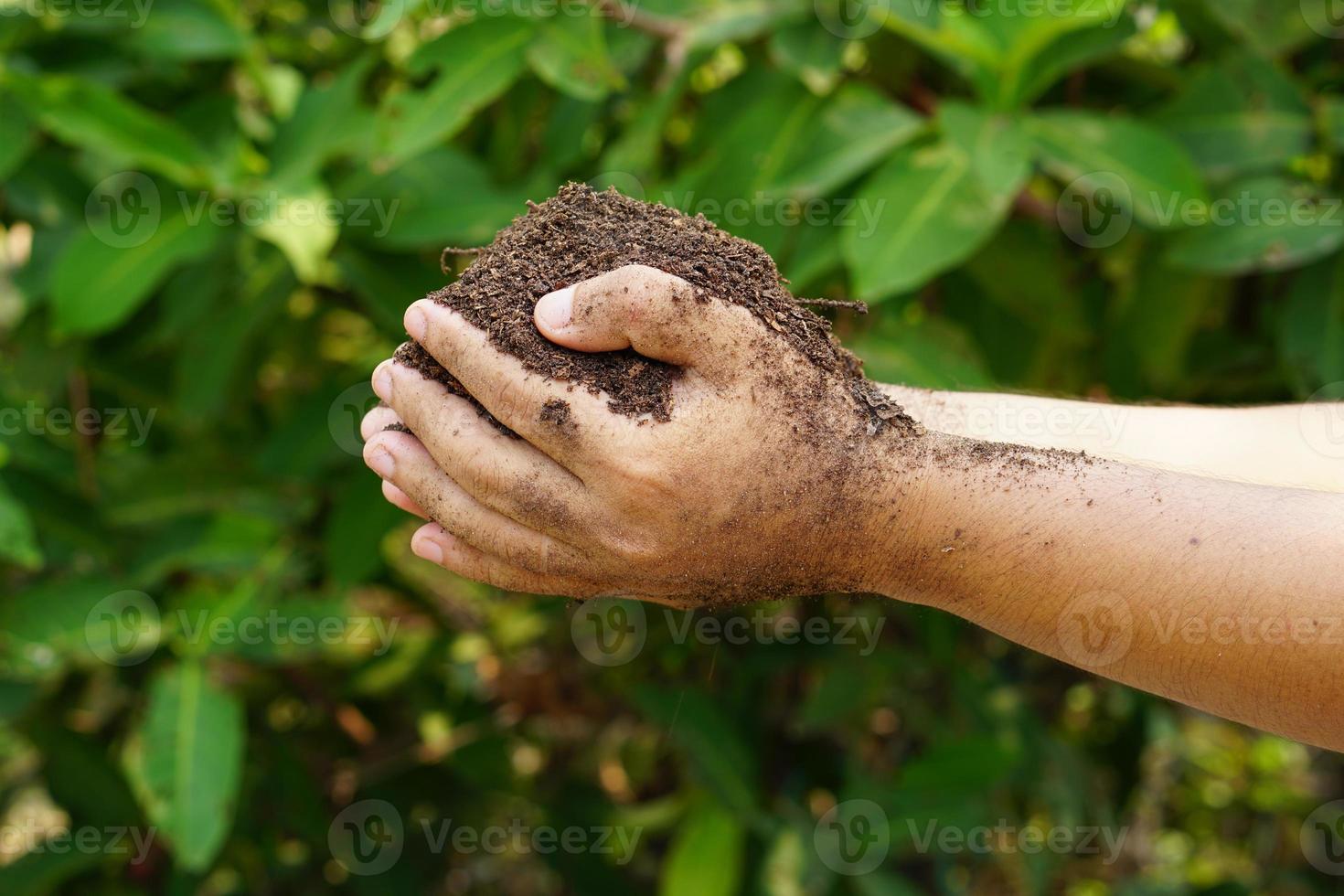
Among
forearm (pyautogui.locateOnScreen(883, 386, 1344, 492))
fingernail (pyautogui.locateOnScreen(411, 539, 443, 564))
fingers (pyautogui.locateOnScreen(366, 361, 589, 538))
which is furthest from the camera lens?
forearm (pyautogui.locateOnScreen(883, 386, 1344, 492))

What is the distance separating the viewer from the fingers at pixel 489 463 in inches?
45.5

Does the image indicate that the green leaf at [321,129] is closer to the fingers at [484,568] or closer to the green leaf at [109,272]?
the green leaf at [109,272]

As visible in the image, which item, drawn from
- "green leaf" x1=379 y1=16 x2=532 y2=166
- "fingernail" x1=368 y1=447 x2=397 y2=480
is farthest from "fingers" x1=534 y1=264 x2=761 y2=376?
"green leaf" x1=379 y1=16 x2=532 y2=166

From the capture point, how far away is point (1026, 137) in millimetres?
1878

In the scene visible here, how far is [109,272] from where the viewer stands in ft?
6.56

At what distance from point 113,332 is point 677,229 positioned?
1.66 m

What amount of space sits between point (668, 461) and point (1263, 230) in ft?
4.34

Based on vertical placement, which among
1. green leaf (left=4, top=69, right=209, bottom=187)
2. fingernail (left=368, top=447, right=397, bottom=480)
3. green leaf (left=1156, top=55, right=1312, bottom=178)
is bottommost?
green leaf (left=4, top=69, right=209, bottom=187)

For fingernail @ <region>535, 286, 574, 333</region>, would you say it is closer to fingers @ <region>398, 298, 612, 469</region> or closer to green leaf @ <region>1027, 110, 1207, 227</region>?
fingers @ <region>398, 298, 612, 469</region>

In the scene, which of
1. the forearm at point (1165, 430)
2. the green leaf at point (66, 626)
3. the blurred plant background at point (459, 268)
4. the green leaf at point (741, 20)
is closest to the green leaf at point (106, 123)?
the blurred plant background at point (459, 268)

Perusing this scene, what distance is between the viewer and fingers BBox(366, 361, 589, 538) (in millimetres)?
1155

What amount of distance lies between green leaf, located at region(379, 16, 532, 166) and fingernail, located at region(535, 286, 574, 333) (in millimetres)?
733

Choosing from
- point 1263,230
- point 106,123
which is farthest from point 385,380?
point 1263,230

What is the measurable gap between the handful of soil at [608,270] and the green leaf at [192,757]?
1098 millimetres
